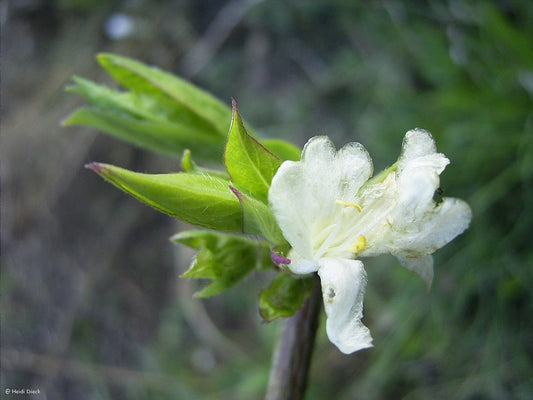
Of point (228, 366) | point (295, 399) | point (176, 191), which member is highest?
point (176, 191)

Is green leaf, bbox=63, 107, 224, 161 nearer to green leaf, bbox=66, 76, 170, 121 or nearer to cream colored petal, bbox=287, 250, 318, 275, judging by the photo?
green leaf, bbox=66, 76, 170, 121

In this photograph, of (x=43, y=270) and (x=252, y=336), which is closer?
(x=252, y=336)

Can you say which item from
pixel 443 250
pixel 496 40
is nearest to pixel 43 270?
pixel 443 250

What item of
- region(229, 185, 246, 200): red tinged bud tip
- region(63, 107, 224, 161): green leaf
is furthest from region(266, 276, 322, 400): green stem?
region(63, 107, 224, 161): green leaf

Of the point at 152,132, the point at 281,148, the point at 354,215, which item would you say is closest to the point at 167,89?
the point at 152,132

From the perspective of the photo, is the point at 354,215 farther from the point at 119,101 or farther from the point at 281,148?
the point at 119,101

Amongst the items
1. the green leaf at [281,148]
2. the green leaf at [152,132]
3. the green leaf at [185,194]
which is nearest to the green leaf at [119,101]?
the green leaf at [152,132]

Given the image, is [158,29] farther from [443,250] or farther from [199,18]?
[443,250]
